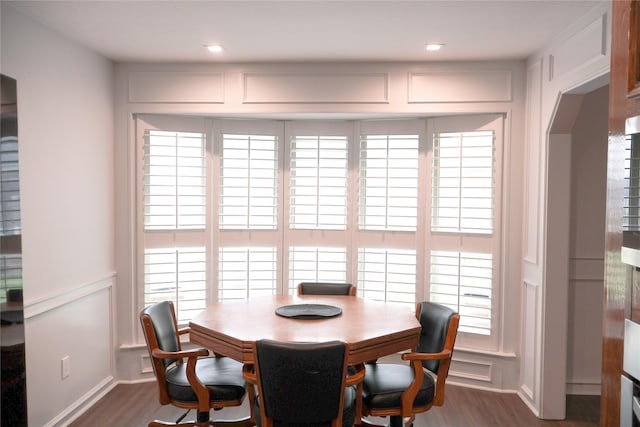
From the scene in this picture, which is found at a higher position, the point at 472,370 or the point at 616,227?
the point at 616,227

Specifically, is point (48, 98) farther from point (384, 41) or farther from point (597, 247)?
point (597, 247)

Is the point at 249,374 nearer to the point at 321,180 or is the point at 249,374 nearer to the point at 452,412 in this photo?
the point at 452,412

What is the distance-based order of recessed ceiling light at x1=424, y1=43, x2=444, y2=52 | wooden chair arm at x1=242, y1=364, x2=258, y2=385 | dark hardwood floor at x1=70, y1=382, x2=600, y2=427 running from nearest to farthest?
wooden chair arm at x1=242, y1=364, x2=258, y2=385
dark hardwood floor at x1=70, y1=382, x2=600, y2=427
recessed ceiling light at x1=424, y1=43, x2=444, y2=52

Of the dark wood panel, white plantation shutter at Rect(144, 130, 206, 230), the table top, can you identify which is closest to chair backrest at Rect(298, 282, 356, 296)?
the table top

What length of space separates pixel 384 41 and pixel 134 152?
2163 mm

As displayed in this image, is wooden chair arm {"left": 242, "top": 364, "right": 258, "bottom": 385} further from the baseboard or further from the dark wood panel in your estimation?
the baseboard

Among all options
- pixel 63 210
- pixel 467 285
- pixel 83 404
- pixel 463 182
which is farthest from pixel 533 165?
pixel 83 404

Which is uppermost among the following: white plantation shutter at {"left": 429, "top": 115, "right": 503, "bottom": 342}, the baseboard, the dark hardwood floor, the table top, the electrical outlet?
white plantation shutter at {"left": 429, "top": 115, "right": 503, "bottom": 342}

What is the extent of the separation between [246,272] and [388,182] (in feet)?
4.78

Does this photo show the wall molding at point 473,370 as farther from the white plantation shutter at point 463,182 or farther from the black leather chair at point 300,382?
the black leather chair at point 300,382

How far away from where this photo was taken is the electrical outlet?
10.8 ft

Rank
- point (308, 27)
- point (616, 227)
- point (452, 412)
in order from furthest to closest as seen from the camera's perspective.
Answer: point (452, 412) → point (308, 27) → point (616, 227)

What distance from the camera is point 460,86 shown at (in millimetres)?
3947

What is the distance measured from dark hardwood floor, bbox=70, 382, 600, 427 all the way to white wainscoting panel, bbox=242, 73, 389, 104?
238 centimetres
